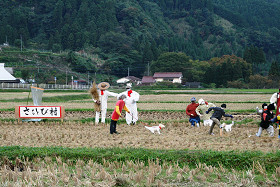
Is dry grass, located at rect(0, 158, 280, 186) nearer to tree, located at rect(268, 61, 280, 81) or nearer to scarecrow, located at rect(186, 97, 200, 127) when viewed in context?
scarecrow, located at rect(186, 97, 200, 127)

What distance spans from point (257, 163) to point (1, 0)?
152575mm

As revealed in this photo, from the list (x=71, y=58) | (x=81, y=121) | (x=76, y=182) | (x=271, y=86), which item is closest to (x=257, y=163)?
(x=76, y=182)

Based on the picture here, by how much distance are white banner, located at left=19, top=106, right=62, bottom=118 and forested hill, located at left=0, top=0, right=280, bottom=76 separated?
75.0 metres

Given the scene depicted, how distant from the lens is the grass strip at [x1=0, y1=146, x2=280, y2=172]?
23.4ft

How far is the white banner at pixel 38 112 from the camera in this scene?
48.6 ft

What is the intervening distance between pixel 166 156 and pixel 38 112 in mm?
8582

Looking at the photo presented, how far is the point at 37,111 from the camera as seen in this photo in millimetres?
14820

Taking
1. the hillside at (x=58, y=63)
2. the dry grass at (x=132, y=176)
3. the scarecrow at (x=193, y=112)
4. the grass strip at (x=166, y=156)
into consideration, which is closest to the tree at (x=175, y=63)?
the hillside at (x=58, y=63)

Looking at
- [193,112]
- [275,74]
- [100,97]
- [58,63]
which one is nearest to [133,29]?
[58,63]

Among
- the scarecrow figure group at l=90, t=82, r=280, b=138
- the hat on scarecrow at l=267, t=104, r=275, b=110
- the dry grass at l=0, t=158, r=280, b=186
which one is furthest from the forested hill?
the dry grass at l=0, t=158, r=280, b=186

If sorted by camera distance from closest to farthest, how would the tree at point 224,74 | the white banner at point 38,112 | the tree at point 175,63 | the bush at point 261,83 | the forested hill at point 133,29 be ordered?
the white banner at point 38,112 < the bush at point 261,83 < the tree at point 224,74 < the tree at point 175,63 < the forested hill at point 133,29

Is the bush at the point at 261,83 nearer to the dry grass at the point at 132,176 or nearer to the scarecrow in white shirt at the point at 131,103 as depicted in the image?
the scarecrow in white shirt at the point at 131,103

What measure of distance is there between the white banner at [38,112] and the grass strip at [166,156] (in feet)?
21.5

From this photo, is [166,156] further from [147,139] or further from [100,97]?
[100,97]
